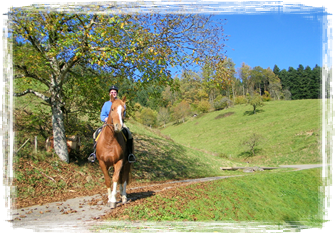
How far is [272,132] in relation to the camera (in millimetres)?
50125

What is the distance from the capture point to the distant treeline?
98.1m

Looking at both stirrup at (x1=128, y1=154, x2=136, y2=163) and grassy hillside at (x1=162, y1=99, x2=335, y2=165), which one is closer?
stirrup at (x1=128, y1=154, x2=136, y2=163)

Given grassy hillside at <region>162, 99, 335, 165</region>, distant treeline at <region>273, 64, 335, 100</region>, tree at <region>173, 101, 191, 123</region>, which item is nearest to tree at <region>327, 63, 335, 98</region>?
distant treeline at <region>273, 64, 335, 100</region>

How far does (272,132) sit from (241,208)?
43.4 metres

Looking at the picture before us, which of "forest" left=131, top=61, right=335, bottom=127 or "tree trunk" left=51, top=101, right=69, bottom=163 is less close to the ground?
"forest" left=131, top=61, right=335, bottom=127

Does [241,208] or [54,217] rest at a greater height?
[54,217]

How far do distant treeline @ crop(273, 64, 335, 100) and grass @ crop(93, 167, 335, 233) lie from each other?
9145cm

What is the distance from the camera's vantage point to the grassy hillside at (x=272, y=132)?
37.4 m

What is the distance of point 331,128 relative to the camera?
40656 millimetres

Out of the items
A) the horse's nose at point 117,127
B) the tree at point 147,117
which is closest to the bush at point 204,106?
the tree at point 147,117

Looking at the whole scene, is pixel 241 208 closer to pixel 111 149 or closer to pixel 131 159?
pixel 131 159

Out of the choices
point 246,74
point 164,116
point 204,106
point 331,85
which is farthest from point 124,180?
point 331,85

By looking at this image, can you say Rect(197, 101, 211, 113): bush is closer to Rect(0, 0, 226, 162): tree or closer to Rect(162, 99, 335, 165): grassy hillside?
Rect(162, 99, 335, 165): grassy hillside

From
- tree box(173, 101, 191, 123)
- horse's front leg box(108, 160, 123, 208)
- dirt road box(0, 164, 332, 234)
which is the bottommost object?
dirt road box(0, 164, 332, 234)
